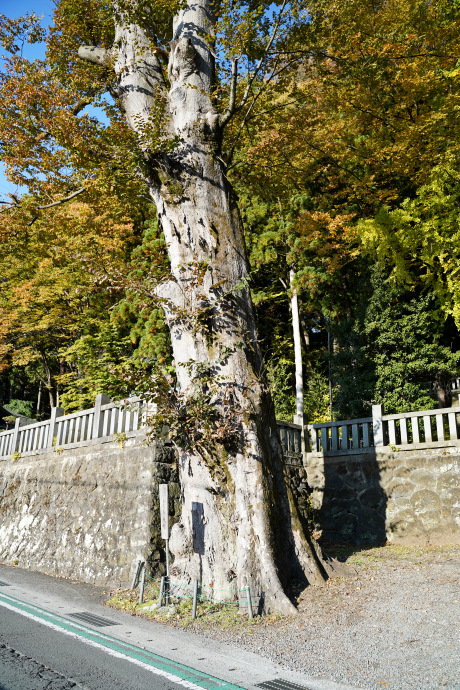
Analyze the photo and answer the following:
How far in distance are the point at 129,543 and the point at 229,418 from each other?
3.50 m

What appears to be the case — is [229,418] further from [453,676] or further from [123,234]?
[123,234]

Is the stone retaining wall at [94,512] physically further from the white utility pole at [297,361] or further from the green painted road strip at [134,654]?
the white utility pole at [297,361]

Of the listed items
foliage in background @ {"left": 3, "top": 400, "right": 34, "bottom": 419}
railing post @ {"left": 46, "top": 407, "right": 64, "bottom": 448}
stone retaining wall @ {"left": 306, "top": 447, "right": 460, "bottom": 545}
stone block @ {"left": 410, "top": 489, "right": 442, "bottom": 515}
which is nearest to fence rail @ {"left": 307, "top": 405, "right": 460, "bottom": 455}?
stone retaining wall @ {"left": 306, "top": 447, "right": 460, "bottom": 545}

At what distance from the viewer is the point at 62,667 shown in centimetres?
464

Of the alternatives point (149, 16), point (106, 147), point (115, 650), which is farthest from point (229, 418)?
point (149, 16)

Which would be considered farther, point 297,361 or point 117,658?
point 297,361

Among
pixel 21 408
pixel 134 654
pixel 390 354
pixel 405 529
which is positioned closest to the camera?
pixel 134 654

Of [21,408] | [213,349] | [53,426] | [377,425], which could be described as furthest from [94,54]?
[21,408]

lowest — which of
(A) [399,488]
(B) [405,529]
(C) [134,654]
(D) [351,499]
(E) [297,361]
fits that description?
(C) [134,654]

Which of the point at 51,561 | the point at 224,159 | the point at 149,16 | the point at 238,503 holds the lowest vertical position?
the point at 51,561

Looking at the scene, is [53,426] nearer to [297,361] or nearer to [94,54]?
[297,361]

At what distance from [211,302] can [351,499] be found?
6.76 m

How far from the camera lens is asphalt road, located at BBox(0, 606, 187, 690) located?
4223 millimetres

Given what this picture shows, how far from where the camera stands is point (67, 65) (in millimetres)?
11422
